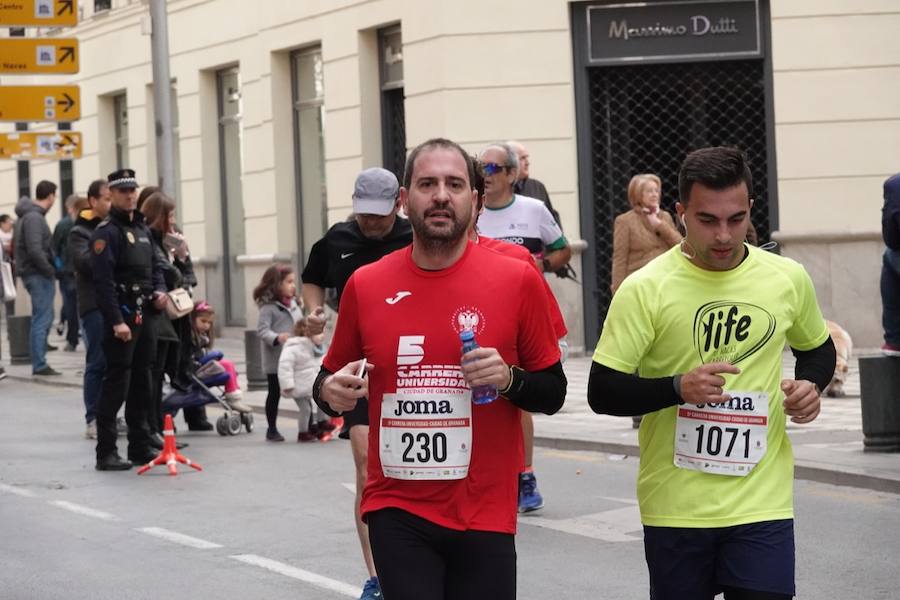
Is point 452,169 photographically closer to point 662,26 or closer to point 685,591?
point 685,591

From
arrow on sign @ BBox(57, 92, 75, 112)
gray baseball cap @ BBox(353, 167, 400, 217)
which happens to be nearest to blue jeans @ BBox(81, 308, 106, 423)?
gray baseball cap @ BBox(353, 167, 400, 217)

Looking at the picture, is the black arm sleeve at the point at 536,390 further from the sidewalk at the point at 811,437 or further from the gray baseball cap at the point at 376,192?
the sidewalk at the point at 811,437

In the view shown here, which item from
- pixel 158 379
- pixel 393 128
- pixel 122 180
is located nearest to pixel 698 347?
pixel 122 180

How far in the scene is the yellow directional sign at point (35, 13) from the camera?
2211cm

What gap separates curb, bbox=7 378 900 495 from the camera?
10.4 m

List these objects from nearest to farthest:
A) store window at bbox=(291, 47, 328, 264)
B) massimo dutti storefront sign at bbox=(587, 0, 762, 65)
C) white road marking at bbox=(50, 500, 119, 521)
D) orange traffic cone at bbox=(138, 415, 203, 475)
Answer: white road marking at bbox=(50, 500, 119, 521)
orange traffic cone at bbox=(138, 415, 203, 475)
massimo dutti storefront sign at bbox=(587, 0, 762, 65)
store window at bbox=(291, 47, 328, 264)

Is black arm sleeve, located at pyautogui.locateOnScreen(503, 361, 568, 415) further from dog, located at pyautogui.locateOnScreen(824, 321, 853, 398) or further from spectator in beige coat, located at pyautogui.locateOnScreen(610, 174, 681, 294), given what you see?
dog, located at pyautogui.locateOnScreen(824, 321, 853, 398)

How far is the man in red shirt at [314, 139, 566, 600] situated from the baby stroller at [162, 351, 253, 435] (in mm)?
9488

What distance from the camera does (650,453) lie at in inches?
196

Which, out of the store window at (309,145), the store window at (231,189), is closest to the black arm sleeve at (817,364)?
the store window at (309,145)

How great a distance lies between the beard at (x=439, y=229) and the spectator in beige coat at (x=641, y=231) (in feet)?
29.2

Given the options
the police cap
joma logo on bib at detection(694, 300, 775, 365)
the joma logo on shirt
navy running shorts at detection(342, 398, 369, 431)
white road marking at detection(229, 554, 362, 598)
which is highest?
the police cap

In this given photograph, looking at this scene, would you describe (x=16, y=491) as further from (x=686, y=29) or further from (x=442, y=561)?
(x=686, y=29)

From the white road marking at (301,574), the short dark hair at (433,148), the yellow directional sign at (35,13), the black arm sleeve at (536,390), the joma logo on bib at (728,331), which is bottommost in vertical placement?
the white road marking at (301,574)
